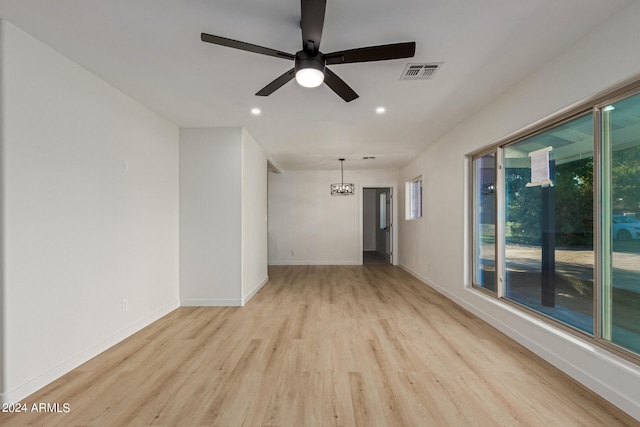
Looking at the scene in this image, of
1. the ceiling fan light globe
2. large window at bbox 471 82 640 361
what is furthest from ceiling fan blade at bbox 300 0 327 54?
large window at bbox 471 82 640 361

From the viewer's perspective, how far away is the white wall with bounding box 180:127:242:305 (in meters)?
4.12

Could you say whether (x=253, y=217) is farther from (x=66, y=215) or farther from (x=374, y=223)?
(x=374, y=223)

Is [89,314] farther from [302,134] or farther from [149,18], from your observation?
[302,134]

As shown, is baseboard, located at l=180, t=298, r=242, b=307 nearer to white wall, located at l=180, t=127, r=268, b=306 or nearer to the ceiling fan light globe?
white wall, located at l=180, t=127, r=268, b=306

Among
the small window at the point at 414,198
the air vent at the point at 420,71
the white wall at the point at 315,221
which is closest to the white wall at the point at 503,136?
the small window at the point at 414,198

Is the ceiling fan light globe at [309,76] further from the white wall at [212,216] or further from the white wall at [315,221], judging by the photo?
the white wall at [315,221]

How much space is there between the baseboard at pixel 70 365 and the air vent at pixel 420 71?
3.75 m

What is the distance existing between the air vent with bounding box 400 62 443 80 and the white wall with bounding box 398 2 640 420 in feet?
2.99

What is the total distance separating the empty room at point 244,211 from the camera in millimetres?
1883

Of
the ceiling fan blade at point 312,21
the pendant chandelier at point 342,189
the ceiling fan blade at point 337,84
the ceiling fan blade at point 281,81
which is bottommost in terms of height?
the pendant chandelier at point 342,189

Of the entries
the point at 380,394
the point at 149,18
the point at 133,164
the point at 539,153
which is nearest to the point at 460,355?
the point at 380,394

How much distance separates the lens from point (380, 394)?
203 centimetres

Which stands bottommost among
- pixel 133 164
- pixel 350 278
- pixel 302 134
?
pixel 350 278

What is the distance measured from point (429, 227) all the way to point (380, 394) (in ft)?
12.5
